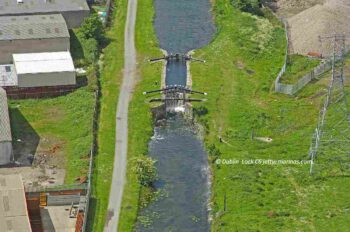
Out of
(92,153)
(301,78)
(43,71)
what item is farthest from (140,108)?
(301,78)

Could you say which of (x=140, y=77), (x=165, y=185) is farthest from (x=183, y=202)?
(x=140, y=77)

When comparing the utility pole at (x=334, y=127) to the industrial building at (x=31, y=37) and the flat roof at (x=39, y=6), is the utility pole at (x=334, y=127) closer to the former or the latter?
the industrial building at (x=31, y=37)

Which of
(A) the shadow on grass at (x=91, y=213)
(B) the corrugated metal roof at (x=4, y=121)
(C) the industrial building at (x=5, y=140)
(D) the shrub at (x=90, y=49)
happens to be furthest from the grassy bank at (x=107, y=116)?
(B) the corrugated metal roof at (x=4, y=121)

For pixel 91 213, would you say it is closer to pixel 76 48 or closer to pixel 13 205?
pixel 13 205

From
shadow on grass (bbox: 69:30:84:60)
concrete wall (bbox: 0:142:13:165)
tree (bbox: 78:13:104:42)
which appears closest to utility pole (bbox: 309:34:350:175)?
concrete wall (bbox: 0:142:13:165)

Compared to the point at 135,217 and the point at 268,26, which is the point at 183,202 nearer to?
the point at 135,217

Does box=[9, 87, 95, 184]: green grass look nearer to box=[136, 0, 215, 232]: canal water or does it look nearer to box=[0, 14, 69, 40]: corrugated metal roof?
box=[136, 0, 215, 232]: canal water
